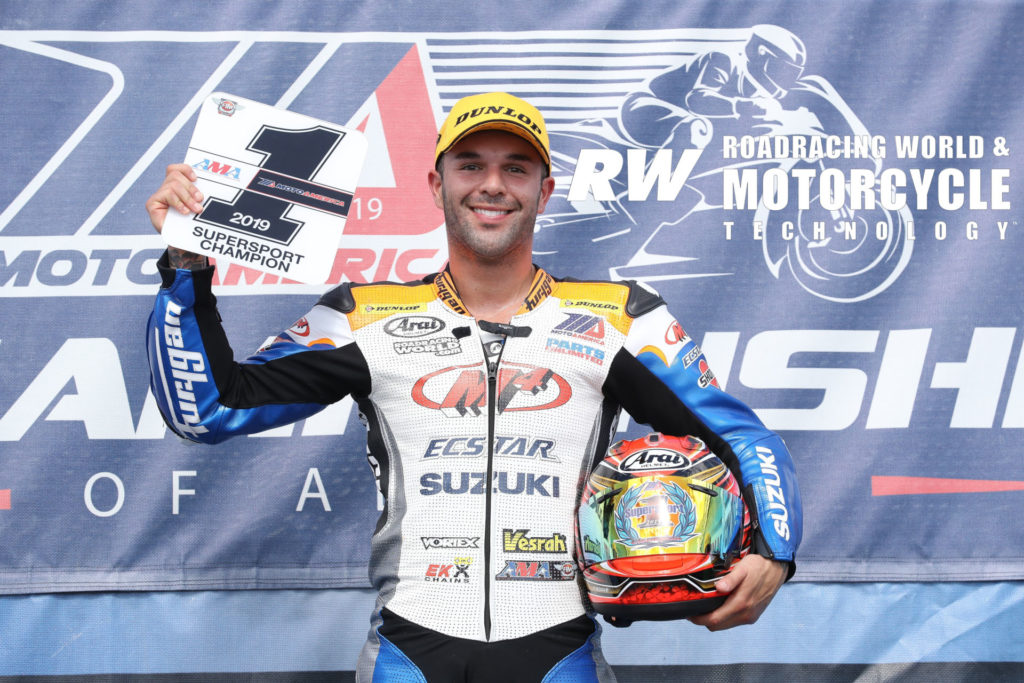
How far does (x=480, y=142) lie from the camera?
1841 millimetres

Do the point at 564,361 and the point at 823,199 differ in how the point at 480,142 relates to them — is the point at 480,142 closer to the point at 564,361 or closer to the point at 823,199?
the point at 564,361

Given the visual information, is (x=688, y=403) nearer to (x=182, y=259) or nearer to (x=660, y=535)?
(x=660, y=535)

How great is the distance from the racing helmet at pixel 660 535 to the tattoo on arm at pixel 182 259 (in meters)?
0.82

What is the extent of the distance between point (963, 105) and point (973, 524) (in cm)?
124

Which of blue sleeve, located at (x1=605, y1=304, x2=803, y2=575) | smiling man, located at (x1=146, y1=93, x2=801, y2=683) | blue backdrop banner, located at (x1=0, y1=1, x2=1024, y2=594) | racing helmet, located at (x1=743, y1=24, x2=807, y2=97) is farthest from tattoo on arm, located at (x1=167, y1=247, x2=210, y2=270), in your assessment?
Result: racing helmet, located at (x1=743, y1=24, x2=807, y2=97)

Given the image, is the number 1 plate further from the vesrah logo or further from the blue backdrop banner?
the blue backdrop banner

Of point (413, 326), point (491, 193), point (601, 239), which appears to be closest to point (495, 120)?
point (491, 193)

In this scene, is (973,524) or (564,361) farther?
(973,524)

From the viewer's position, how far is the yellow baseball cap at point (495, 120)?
70.5 inches

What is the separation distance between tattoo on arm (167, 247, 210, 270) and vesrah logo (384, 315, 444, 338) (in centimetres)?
38

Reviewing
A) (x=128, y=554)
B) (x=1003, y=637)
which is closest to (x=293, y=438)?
(x=128, y=554)

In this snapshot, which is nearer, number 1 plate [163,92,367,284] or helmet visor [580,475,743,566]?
helmet visor [580,475,743,566]

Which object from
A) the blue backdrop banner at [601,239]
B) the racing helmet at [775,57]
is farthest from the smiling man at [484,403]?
the racing helmet at [775,57]

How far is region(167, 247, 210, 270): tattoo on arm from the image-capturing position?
168 cm
